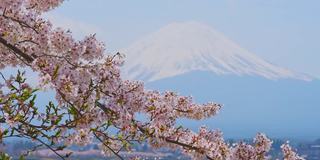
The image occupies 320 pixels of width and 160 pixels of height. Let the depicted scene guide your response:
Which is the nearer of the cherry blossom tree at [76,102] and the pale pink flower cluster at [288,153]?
the cherry blossom tree at [76,102]

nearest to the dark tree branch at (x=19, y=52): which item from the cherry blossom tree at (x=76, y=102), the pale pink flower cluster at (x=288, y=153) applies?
the cherry blossom tree at (x=76, y=102)

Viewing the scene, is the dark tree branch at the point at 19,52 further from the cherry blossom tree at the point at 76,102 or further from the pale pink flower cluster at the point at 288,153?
the pale pink flower cluster at the point at 288,153

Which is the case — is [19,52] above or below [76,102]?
above

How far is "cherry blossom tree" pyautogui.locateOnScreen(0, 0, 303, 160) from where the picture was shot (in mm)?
6391

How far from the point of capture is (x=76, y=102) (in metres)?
6.70

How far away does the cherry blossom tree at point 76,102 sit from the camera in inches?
252

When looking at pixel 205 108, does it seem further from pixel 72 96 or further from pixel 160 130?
pixel 72 96

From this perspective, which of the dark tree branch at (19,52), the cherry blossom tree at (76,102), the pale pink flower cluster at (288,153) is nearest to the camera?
the cherry blossom tree at (76,102)

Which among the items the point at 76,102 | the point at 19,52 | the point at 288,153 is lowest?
the point at 76,102

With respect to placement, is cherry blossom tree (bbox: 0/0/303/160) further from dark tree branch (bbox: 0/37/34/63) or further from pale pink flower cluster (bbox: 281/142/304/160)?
pale pink flower cluster (bbox: 281/142/304/160)

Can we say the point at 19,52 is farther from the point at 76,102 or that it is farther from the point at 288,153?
the point at 288,153

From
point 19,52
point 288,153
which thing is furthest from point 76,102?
point 288,153

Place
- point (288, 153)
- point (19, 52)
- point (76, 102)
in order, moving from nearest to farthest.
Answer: point (76, 102)
point (19, 52)
point (288, 153)

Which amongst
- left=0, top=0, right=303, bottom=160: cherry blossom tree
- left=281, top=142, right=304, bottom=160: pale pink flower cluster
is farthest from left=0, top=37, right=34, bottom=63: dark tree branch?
left=281, top=142, right=304, bottom=160: pale pink flower cluster
